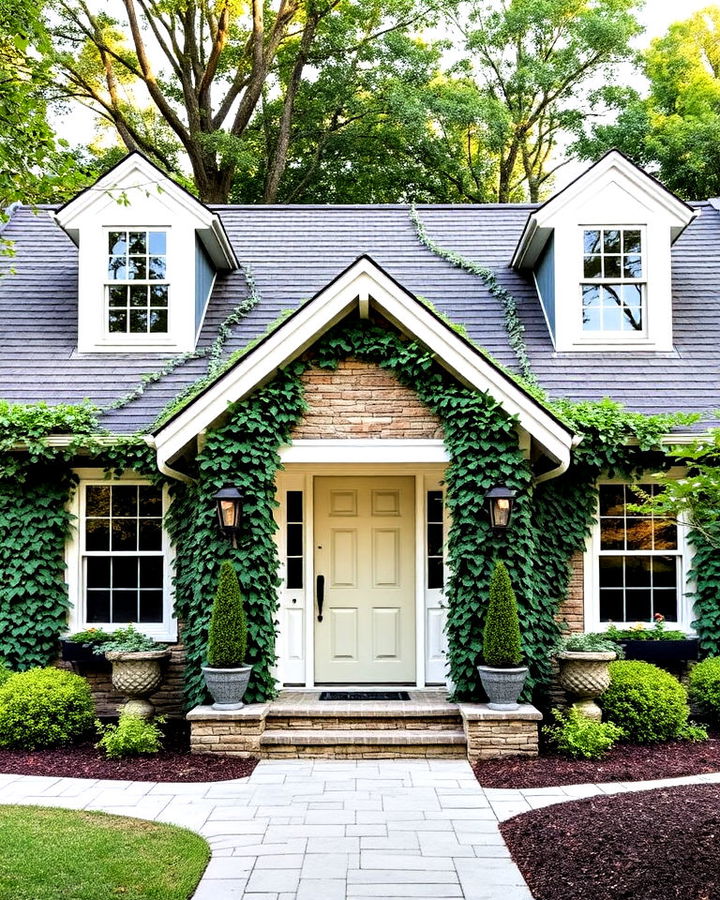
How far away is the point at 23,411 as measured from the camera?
884 cm

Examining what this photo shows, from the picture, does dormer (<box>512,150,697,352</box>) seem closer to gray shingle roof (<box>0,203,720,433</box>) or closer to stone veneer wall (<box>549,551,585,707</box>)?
gray shingle roof (<box>0,203,720,433</box>)

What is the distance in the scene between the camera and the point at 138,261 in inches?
424

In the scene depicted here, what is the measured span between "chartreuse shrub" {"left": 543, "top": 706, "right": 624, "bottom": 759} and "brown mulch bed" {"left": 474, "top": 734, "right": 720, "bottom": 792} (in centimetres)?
9

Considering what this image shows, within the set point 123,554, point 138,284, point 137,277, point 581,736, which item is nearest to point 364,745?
point 581,736

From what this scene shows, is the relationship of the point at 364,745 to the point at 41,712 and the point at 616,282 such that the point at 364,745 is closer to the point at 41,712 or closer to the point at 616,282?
the point at 41,712

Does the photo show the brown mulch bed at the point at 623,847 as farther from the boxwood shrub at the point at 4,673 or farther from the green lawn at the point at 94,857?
the boxwood shrub at the point at 4,673

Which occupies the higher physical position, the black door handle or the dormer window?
the dormer window

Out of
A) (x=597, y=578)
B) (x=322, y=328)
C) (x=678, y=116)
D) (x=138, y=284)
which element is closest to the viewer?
(x=322, y=328)

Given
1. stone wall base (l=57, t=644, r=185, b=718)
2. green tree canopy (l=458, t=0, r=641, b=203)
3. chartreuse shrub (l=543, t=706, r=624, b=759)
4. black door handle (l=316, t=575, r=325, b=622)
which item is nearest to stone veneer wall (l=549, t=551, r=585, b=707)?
chartreuse shrub (l=543, t=706, r=624, b=759)

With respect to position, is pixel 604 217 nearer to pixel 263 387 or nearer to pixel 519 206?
pixel 519 206

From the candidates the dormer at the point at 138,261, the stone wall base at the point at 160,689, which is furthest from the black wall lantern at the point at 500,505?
the dormer at the point at 138,261

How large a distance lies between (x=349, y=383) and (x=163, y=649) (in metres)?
3.38

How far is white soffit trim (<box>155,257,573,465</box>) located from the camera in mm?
8070

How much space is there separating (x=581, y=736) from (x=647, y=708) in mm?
865
